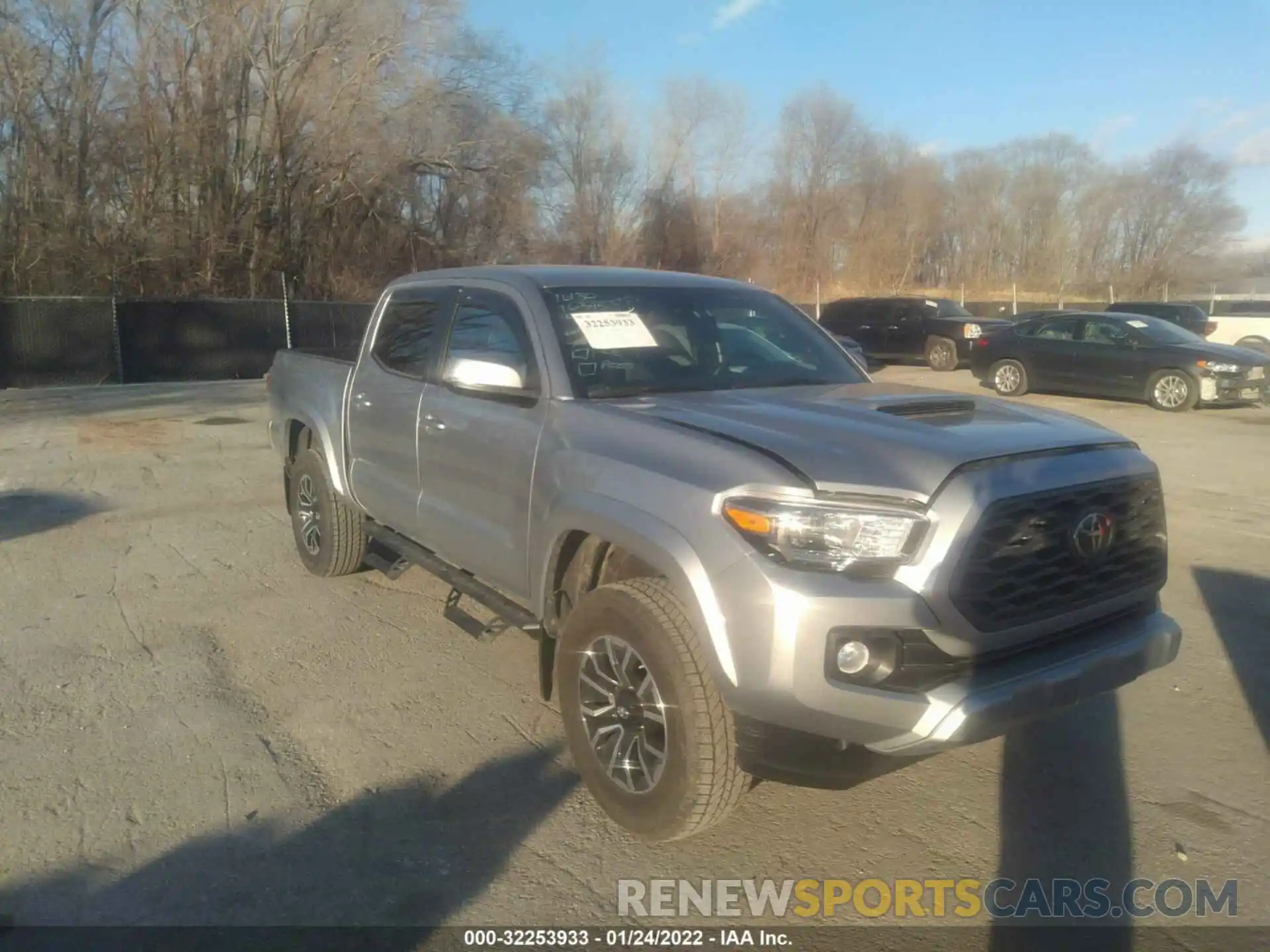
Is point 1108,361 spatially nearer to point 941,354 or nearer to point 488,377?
point 941,354

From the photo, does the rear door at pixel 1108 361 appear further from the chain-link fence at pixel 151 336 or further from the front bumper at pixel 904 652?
the front bumper at pixel 904 652

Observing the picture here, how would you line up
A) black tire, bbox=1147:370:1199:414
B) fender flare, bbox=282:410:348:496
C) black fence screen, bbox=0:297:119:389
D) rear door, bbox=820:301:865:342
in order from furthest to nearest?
rear door, bbox=820:301:865:342, black fence screen, bbox=0:297:119:389, black tire, bbox=1147:370:1199:414, fender flare, bbox=282:410:348:496

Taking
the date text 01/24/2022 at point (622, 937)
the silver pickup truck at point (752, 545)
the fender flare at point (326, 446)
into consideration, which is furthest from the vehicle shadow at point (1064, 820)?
the fender flare at point (326, 446)

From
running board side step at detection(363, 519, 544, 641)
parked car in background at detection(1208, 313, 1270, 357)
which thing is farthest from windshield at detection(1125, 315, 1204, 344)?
running board side step at detection(363, 519, 544, 641)

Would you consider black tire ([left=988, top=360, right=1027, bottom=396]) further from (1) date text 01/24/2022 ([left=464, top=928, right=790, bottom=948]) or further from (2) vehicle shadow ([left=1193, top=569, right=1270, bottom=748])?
(1) date text 01/24/2022 ([left=464, top=928, right=790, bottom=948])

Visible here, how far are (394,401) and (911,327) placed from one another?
2124 centimetres

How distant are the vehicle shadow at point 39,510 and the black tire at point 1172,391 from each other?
15185 millimetres

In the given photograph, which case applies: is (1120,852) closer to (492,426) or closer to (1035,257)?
(492,426)

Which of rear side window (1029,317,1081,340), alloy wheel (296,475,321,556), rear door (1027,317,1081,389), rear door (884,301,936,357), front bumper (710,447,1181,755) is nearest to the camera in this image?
front bumper (710,447,1181,755)

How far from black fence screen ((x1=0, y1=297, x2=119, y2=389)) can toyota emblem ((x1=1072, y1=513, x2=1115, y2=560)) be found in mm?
20418

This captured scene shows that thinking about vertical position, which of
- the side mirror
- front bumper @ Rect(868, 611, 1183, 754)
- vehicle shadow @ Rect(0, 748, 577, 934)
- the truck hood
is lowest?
vehicle shadow @ Rect(0, 748, 577, 934)

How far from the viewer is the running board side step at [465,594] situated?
416 centimetres

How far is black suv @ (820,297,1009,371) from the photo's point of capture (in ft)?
78.1

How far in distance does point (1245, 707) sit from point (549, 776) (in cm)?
314
